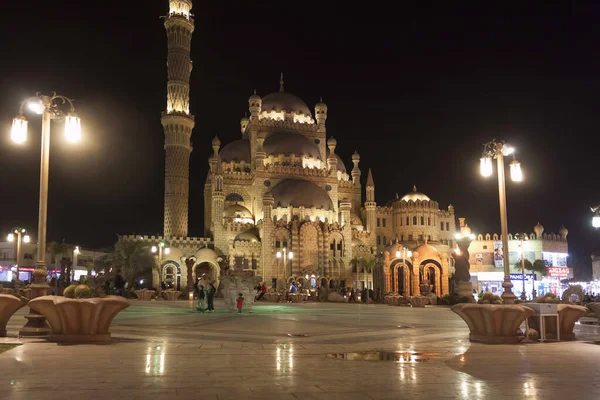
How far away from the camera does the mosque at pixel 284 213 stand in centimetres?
6209

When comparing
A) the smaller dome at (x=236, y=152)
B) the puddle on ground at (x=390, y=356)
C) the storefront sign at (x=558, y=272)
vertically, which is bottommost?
the puddle on ground at (x=390, y=356)

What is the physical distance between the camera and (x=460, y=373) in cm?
860

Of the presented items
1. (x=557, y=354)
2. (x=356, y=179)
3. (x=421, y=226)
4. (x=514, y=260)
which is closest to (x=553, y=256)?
(x=514, y=260)

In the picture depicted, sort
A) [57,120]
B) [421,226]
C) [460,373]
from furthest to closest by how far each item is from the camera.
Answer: [421,226]
[57,120]
[460,373]

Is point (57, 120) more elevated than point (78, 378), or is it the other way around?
point (57, 120)

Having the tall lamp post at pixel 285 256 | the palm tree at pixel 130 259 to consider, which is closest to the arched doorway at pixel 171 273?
the palm tree at pixel 130 259

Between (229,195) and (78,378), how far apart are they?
63.4m

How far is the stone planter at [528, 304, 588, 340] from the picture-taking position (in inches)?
549

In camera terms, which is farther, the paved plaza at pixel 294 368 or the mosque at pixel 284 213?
the mosque at pixel 284 213

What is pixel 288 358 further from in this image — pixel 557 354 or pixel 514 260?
pixel 514 260

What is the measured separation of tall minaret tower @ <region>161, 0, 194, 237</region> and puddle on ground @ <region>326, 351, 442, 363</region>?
54724 mm

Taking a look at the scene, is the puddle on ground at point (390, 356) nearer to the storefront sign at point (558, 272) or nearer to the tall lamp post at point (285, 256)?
the tall lamp post at point (285, 256)

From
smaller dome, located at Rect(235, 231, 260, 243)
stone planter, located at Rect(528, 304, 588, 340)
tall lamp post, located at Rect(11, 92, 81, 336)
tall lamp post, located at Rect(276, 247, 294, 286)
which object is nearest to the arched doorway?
smaller dome, located at Rect(235, 231, 260, 243)

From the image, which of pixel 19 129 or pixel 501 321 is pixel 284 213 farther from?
pixel 501 321
